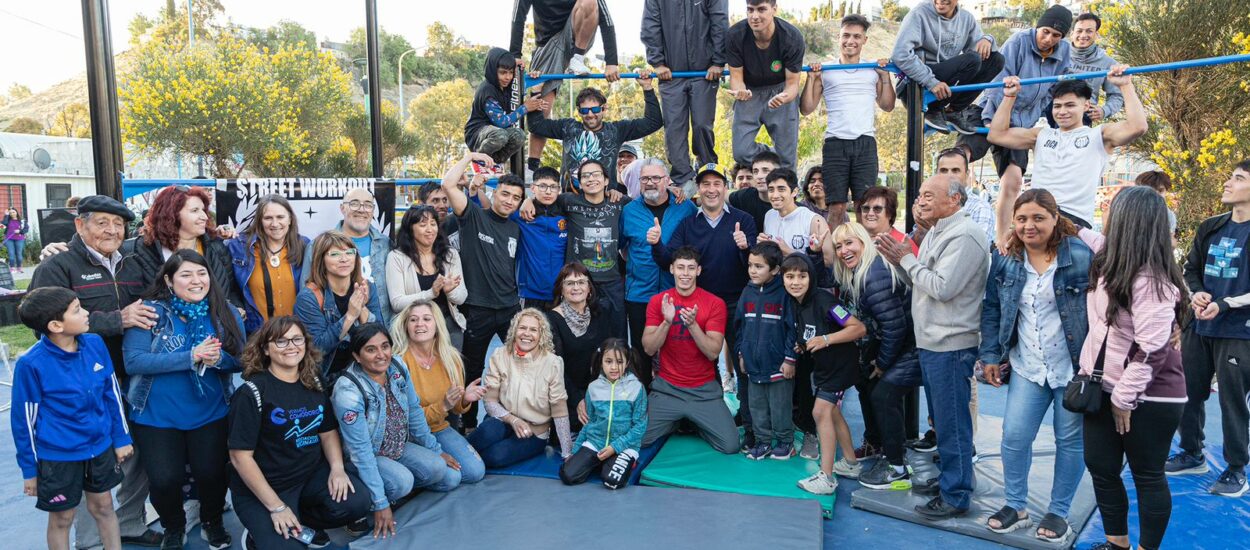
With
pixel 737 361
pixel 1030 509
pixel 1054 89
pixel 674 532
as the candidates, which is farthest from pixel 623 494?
pixel 1054 89

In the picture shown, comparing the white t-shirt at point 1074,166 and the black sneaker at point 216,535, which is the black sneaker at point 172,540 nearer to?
the black sneaker at point 216,535

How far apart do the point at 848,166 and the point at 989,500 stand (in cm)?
243

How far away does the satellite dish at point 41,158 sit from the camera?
31203 millimetres

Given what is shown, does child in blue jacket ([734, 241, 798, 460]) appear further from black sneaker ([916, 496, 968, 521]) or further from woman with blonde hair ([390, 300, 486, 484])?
woman with blonde hair ([390, 300, 486, 484])

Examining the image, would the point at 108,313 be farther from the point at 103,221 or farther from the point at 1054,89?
the point at 1054,89

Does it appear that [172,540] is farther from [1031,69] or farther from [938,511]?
[1031,69]

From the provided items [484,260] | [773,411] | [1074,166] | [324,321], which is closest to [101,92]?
[324,321]

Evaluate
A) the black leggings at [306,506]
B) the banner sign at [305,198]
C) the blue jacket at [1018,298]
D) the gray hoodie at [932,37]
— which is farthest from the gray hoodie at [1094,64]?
the black leggings at [306,506]

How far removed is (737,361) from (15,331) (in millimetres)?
11074

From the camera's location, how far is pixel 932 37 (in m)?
5.14

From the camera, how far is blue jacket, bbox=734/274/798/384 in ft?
15.2

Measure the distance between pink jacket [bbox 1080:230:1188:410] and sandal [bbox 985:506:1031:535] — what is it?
107 cm

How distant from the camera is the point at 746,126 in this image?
564cm

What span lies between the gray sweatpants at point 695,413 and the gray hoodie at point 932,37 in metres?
2.67
